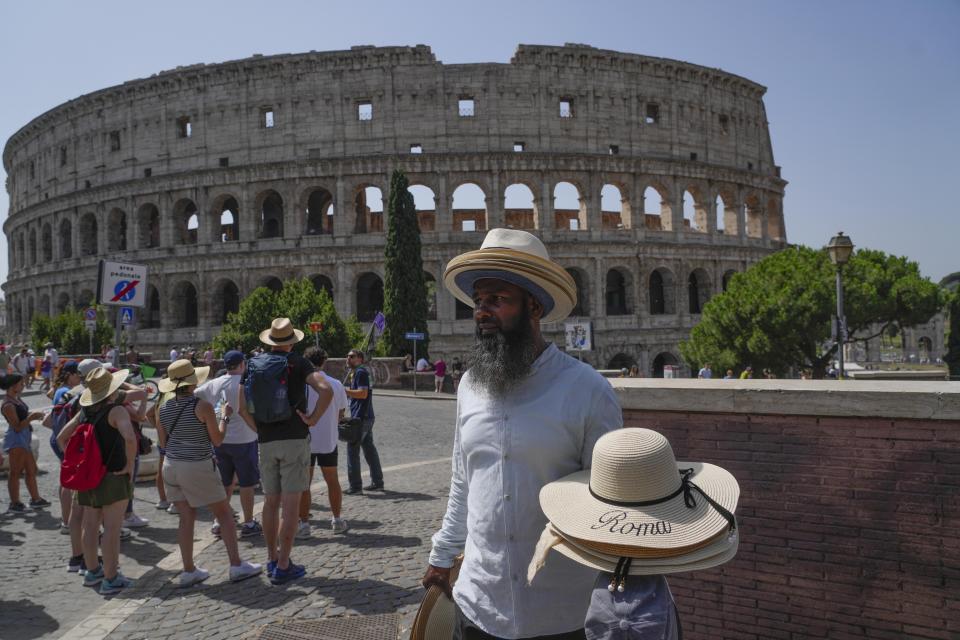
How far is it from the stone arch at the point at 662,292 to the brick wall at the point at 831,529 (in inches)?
1371

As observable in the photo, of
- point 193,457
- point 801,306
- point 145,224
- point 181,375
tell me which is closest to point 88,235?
point 145,224

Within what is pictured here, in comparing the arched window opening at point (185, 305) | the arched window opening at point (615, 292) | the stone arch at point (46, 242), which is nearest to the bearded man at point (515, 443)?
the arched window opening at point (615, 292)

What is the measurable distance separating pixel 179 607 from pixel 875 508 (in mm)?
5015

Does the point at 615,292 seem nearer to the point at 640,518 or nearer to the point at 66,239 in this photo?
the point at 66,239

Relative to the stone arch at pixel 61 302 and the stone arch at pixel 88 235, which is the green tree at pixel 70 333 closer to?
the stone arch at pixel 88 235

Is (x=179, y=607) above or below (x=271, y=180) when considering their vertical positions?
below

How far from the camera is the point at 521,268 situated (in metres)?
2.73

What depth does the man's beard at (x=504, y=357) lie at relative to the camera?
272cm

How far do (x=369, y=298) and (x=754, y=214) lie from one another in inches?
989

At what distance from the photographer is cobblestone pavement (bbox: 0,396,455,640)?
16.6 ft

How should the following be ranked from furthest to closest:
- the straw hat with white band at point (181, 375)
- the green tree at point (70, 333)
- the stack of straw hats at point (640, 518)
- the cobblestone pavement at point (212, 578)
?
the green tree at point (70, 333) → the straw hat with white band at point (181, 375) → the cobblestone pavement at point (212, 578) → the stack of straw hats at point (640, 518)

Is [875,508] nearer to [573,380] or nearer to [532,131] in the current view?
[573,380]

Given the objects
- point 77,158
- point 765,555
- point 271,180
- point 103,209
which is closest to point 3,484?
point 765,555

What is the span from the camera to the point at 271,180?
3681 cm
